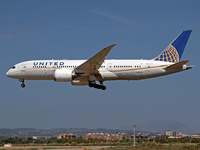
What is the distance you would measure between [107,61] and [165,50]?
8.56 metres

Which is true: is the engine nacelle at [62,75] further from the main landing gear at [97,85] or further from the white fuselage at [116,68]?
the main landing gear at [97,85]

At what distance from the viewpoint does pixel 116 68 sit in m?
48.2

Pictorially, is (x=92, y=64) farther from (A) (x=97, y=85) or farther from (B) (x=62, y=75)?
(A) (x=97, y=85)

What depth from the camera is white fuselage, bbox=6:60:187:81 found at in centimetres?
4769

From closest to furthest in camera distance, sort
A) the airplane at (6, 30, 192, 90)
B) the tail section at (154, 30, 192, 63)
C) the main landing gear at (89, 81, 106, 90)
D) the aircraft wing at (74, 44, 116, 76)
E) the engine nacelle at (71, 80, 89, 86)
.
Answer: the aircraft wing at (74, 44, 116, 76), the airplane at (6, 30, 192, 90), the engine nacelle at (71, 80, 89, 86), the main landing gear at (89, 81, 106, 90), the tail section at (154, 30, 192, 63)

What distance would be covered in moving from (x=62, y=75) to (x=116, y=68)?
7.08 m

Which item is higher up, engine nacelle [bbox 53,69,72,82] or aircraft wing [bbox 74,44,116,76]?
aircraft wing [bbox 74,44,116,76]

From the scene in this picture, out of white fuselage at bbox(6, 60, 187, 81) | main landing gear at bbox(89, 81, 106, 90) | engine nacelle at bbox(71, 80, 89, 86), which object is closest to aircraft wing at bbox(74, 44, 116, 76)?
engine nacelle at bbox(71, 80, 89, 86)

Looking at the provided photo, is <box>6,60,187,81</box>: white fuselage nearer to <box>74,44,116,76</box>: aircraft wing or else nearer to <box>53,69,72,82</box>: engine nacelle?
<box>74,44,116,76</box>: aircraft wing

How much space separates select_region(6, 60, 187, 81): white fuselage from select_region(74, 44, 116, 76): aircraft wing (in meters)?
1.62

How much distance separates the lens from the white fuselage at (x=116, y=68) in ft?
156

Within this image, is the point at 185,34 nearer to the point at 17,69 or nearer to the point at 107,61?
the point at 107,61

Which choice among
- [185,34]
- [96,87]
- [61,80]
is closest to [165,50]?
→ [185,34]

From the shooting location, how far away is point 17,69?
52938 mm
